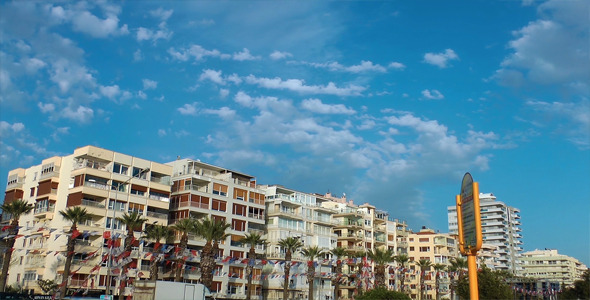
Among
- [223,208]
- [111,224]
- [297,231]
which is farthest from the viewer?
[297,231]

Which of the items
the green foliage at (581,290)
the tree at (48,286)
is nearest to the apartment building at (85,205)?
the tree at (48,286)

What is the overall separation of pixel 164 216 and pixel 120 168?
8.84 m

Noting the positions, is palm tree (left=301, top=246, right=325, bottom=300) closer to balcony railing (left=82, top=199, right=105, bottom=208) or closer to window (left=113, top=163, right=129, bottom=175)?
window (left=113, top=163, right=129, bottom=175)

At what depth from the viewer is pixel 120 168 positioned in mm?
71438

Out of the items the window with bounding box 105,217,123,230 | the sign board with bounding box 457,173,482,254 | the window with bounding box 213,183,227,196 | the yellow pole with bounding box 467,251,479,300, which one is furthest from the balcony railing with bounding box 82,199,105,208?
the yellow pole with bounding box 467,251,479,300

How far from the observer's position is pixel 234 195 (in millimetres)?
Answer: 83125

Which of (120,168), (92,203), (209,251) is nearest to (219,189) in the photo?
(120,168)

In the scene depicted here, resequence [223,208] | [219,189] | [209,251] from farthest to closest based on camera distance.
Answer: [219,189] < [223,208] < [209,251]

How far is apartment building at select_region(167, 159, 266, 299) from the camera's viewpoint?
76.4 m

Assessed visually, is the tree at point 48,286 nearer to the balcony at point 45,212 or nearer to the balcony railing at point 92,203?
the balcony at point 45,212

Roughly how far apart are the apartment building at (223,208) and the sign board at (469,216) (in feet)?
158

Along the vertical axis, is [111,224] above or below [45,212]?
below

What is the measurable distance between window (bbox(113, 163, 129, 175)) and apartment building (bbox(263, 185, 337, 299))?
26.3 meters

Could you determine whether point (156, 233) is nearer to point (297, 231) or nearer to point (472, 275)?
point (297, 231)
